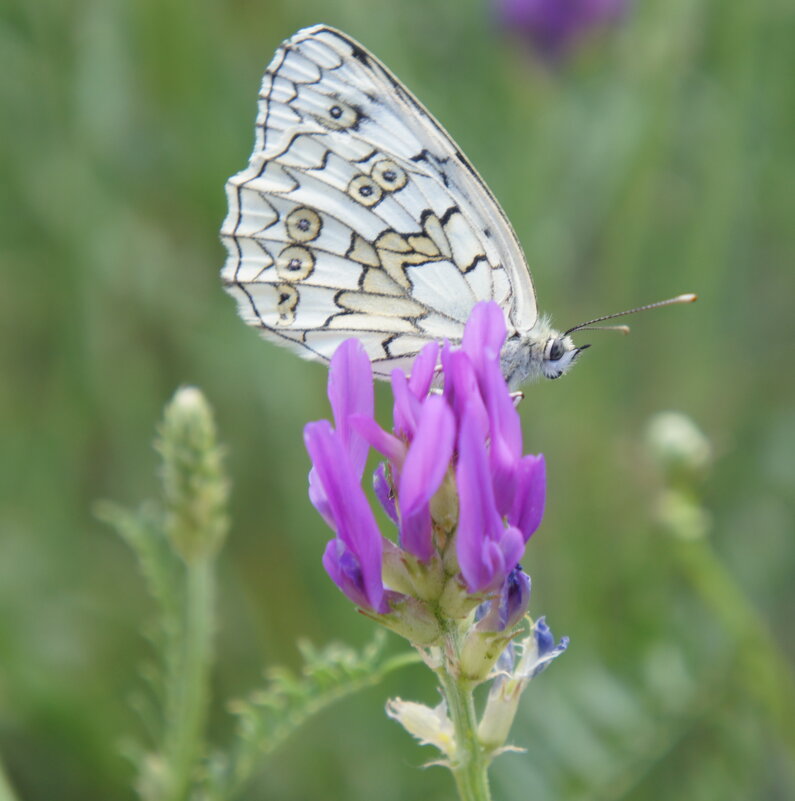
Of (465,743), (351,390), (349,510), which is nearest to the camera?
(465,743)

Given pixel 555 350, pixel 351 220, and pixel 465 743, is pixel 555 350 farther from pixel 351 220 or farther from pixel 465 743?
pixel 465 743

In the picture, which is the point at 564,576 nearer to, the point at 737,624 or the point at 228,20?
the point at 737,624

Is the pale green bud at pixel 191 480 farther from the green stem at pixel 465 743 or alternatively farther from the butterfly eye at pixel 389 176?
the green stem at pixel 465 743

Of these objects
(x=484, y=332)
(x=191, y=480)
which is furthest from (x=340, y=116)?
(x=484, y=332)

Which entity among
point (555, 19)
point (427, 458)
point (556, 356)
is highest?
point (555, 19)

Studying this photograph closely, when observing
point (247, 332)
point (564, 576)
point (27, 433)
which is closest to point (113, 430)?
point (27, 433)

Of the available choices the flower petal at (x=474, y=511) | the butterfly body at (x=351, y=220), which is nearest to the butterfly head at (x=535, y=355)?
the butterfly body at (x=351, y=220)
